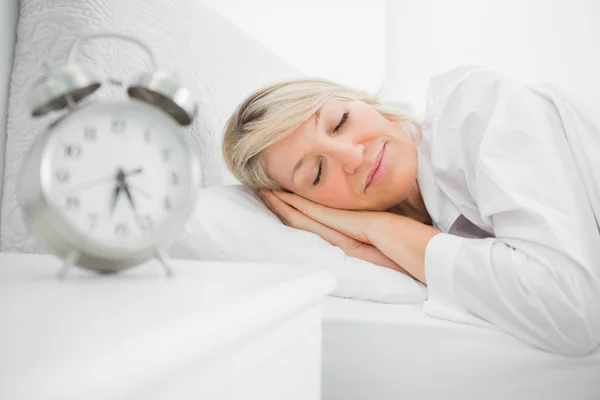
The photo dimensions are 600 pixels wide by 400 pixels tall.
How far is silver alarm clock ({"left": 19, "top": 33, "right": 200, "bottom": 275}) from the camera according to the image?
425mm

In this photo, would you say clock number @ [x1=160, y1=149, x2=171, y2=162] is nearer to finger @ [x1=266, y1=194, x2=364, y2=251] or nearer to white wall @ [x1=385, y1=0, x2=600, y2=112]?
finger @ [x1=266, y1=194, x2=364, y2=251]

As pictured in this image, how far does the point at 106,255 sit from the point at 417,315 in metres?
0.53

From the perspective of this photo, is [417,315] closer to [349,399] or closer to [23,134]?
[349,399]

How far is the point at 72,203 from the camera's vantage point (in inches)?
17.1

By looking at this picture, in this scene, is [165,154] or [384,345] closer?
[165,154]

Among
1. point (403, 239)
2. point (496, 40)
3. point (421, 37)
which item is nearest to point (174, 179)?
point (403, 239)

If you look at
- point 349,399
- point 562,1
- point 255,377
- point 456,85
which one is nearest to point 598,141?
point 456,85

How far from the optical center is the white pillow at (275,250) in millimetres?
909

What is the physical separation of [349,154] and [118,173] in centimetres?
63

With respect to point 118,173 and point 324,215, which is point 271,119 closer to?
point 324,215

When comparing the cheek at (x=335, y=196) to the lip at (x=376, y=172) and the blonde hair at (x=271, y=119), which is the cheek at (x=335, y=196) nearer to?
the lip at (x=376, y=172)

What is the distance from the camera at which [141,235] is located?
467 mm

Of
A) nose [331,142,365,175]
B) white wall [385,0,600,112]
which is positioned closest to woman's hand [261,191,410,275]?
nose [331,142,365,175]

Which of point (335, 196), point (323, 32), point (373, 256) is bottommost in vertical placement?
point (373, 256)
